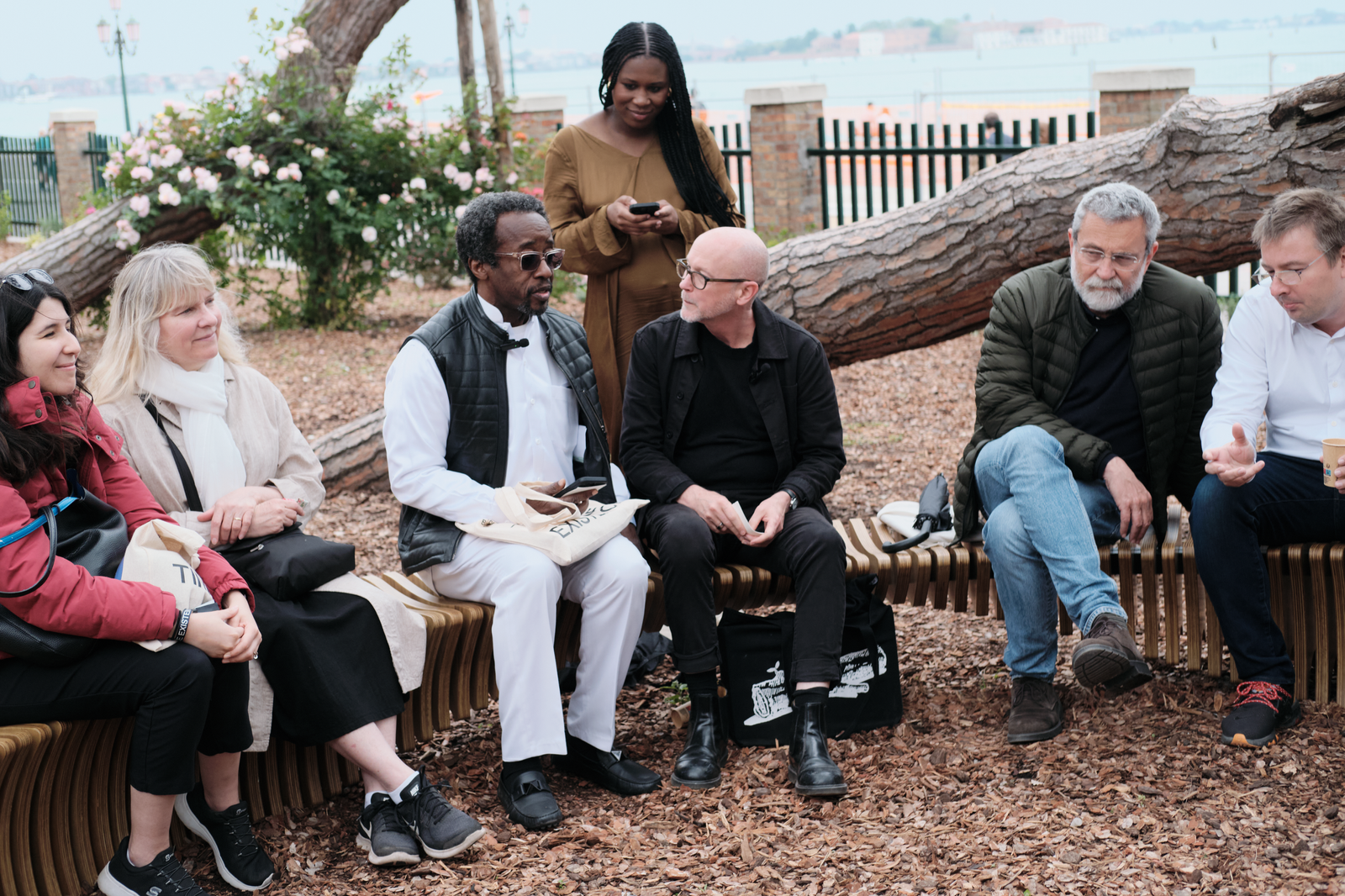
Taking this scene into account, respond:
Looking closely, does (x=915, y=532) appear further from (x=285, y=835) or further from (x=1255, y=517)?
(x=285, y=835)

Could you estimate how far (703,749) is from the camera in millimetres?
3383

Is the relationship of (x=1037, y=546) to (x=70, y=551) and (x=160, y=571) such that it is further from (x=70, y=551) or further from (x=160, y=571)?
(x=70, y=551)

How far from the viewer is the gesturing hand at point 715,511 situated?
3.54 metres

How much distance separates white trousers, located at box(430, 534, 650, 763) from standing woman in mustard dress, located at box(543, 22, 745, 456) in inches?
37.7

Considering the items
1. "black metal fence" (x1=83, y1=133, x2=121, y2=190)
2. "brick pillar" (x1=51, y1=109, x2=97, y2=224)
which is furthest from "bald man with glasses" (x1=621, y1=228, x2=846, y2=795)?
"brick pillar" (x1=51, y1=109, x2=97, y2=224)

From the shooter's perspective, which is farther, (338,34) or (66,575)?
(338,34)

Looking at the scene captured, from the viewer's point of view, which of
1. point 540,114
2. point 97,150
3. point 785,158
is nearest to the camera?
point 785,158

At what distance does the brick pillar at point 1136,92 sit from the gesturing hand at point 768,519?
23.2 feet

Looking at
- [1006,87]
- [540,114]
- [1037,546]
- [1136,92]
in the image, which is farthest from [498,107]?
[1006,87]

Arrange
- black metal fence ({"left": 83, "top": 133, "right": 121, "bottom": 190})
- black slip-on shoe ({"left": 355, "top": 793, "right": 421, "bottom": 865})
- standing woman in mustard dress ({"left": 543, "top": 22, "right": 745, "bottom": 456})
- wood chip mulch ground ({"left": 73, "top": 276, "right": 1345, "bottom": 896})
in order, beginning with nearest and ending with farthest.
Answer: wood chip mulch ground ({"left": 73, "top": 276, "right": 1345, "bottom": 896}) → black slip-on shoe ({"left": 355, "top": 793, "right": 421, "bottom": 865}) → standing woman in mustard dress ({"left": 543, "top": 22, "right": 745, "bottom": 456}) → black metal fence ({"left": 83, "top": 133, "right": 121, "bottom": 190})

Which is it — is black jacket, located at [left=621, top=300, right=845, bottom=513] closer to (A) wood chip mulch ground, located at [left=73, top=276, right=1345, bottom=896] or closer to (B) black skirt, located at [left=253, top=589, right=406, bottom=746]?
(A) wood chip mulch ground, located at [left=73, top=276, right=1345, bottom=896]

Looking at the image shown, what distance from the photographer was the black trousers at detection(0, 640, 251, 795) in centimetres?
264

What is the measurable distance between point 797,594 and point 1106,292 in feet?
4.35

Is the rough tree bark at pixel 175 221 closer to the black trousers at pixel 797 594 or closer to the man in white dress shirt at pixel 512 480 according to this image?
the man in white dress shirt at pixel 512 480
